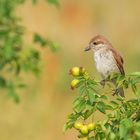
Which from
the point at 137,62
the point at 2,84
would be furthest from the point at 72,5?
the point at 2,84

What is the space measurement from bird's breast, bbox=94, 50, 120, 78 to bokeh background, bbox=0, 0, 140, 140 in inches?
203

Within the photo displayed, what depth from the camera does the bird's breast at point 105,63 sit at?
28.9 feet

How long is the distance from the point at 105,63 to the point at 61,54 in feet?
29.3

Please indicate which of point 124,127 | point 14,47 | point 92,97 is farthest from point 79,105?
point 14,47

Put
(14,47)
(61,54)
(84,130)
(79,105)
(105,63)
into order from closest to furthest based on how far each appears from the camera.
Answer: (84,130) → (79,105) → (105,63) → (14,47) → (61,54)

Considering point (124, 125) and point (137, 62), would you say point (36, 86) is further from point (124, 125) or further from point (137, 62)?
point (124, 125)

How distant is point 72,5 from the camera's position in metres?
20.0

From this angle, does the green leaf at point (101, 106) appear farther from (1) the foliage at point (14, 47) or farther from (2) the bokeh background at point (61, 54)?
(2) the bokeh background at point (61, 54)

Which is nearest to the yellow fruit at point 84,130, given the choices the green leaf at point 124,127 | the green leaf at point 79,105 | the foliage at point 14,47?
the green leaf at point 79,105

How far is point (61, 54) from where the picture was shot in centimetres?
1780

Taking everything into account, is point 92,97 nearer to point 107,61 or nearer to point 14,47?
point 107,61

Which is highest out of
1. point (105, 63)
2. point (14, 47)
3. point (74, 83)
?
point (14, 47)

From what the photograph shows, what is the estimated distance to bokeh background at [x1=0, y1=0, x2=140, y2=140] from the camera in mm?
14701

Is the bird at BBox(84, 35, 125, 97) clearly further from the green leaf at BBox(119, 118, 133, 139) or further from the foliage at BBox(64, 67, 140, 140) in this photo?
the green leaf at BBox(119, 118, 133, 139)
